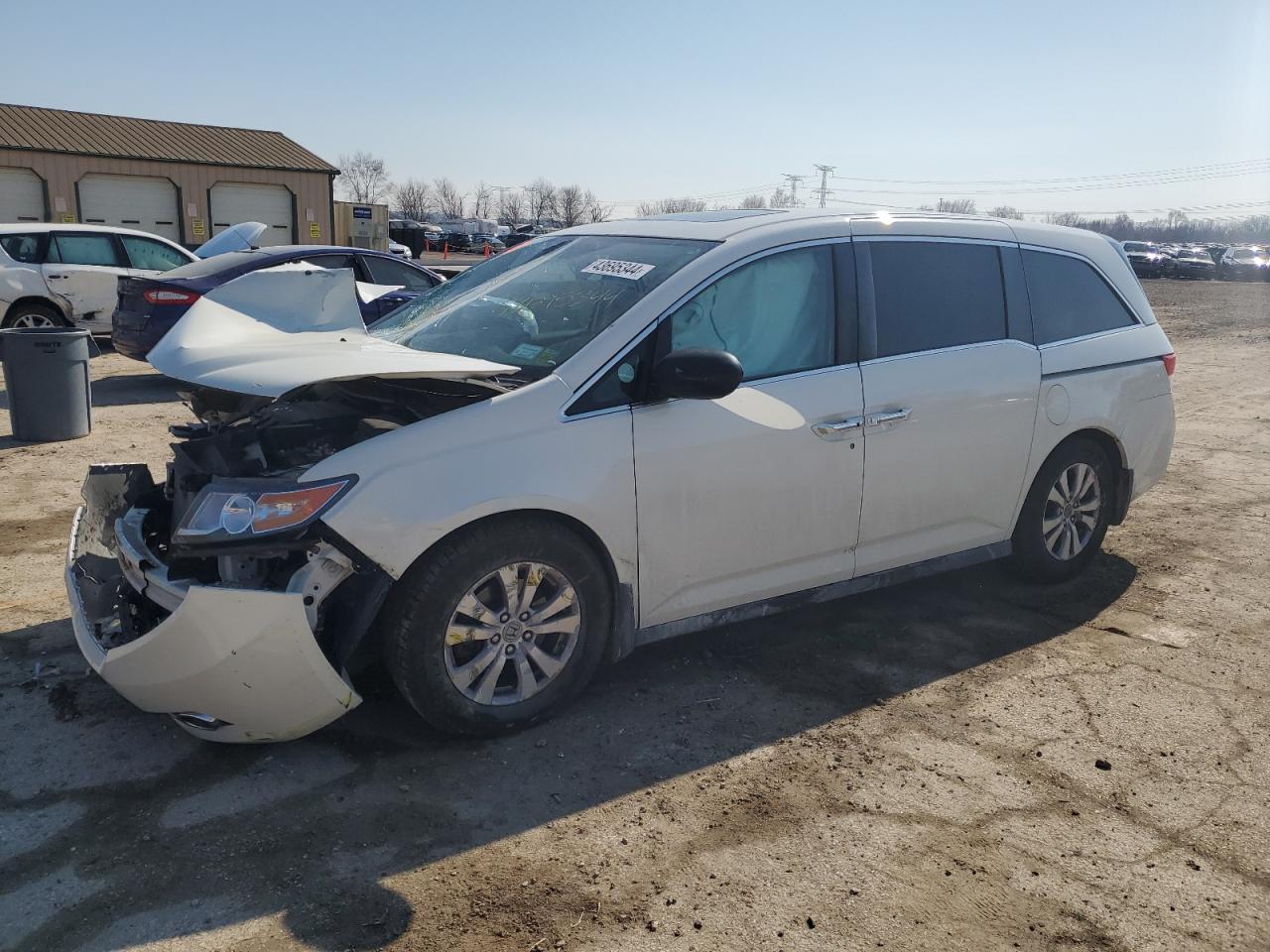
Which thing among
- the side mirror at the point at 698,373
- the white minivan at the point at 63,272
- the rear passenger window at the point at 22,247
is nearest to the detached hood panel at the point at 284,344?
the side mirror at the point at 698,373

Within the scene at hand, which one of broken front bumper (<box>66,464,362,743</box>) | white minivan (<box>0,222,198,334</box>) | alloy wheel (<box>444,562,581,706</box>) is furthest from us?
white minivan (<box>0,222,198,334</box>)

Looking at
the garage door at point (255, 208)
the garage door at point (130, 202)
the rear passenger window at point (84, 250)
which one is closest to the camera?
the rear passenger window at point (84, 250)

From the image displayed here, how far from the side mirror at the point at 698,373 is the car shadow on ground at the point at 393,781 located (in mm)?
1259

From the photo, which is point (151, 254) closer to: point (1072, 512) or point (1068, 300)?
point (1068, 300)

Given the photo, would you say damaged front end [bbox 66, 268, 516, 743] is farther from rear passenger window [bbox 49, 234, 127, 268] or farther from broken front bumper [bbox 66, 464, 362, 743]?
rear passenger window [bbox 49, 234, 127, 268]

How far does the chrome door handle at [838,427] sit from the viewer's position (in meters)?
4.18

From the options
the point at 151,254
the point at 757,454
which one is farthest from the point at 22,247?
the point at 757,454

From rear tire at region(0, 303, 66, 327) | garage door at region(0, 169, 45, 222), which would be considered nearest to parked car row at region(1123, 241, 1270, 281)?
garage door at region(0, 169, 45, 222)

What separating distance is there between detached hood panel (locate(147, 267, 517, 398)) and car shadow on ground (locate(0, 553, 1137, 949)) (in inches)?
51.3

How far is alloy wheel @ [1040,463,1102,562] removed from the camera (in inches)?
207

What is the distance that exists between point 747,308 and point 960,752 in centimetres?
188

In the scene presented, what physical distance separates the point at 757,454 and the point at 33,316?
35.6 feet

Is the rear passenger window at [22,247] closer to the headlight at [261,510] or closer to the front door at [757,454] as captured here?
the headlight at [261,510]

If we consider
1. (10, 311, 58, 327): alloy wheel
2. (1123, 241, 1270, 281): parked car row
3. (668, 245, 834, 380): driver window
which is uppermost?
(1123, 241, 1270, 281): parked car row
